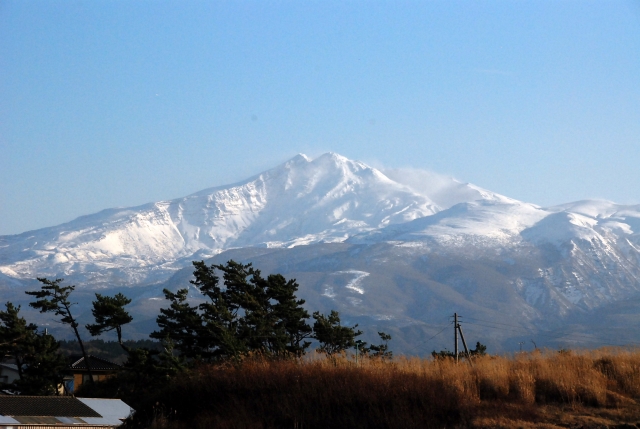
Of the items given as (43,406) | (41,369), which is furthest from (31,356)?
(43,406)

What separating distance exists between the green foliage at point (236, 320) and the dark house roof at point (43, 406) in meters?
5.03

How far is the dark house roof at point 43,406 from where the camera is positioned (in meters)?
37.5

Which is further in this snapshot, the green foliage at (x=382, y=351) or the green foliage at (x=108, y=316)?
the green foliage at (x=108, y=316)

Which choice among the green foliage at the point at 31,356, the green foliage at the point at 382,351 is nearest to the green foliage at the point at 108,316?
the green foliage at the point at 31,356

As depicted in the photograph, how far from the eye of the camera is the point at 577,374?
14.0 m

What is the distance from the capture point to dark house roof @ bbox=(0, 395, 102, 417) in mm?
37541

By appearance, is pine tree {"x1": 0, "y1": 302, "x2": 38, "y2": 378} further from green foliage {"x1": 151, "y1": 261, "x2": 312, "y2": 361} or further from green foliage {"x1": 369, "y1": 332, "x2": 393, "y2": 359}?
green foliage {"x1": 369, "y1": 332, "x2": 393, "y2": 359}

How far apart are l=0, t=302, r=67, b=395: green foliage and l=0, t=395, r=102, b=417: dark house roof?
417 cm

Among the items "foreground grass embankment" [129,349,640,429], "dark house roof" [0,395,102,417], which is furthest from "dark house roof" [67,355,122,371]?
"foreground grass embankment" [129,349,640,429]

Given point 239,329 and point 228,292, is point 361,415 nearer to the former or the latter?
point 239,329

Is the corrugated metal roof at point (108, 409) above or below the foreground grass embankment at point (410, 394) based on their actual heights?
below

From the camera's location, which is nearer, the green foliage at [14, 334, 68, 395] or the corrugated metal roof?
the corrugated metal roof

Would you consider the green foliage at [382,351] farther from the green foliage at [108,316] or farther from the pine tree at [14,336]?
the pine tree at [14,336]

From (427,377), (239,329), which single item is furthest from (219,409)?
(239,329)
